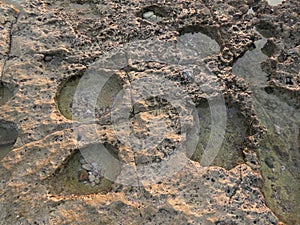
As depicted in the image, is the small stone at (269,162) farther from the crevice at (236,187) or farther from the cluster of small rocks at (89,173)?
the cluster of small rocks at (89,173)

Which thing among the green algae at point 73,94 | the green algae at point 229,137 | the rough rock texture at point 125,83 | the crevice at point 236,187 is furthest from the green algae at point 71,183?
the crevice at point 236,187

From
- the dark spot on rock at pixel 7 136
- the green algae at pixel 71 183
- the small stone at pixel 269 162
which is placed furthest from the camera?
the small stone at pixel 269 162

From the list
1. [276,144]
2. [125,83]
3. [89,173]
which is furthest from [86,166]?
[276,144]

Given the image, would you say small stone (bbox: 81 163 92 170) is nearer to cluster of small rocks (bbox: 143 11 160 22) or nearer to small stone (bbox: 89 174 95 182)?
small stone (bbox: 89 174 95 182)

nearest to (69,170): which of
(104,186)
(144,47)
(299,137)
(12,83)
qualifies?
(104,186)

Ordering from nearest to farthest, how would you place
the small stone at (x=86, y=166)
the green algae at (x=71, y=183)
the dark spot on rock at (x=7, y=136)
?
the green algae at (x=71, y=183) → the small stone at (x=86, y=166) → the dark spot on rock at (x=7, y=136)

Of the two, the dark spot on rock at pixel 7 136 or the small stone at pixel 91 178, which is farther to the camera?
the dark spot on rock at pixel 7 136

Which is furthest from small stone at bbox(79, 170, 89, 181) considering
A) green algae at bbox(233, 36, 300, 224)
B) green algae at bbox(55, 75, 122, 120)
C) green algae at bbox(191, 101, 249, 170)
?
green algae at bbox(233, 36, 300, 224)

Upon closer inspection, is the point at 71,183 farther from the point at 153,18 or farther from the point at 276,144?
the point at 153,18
